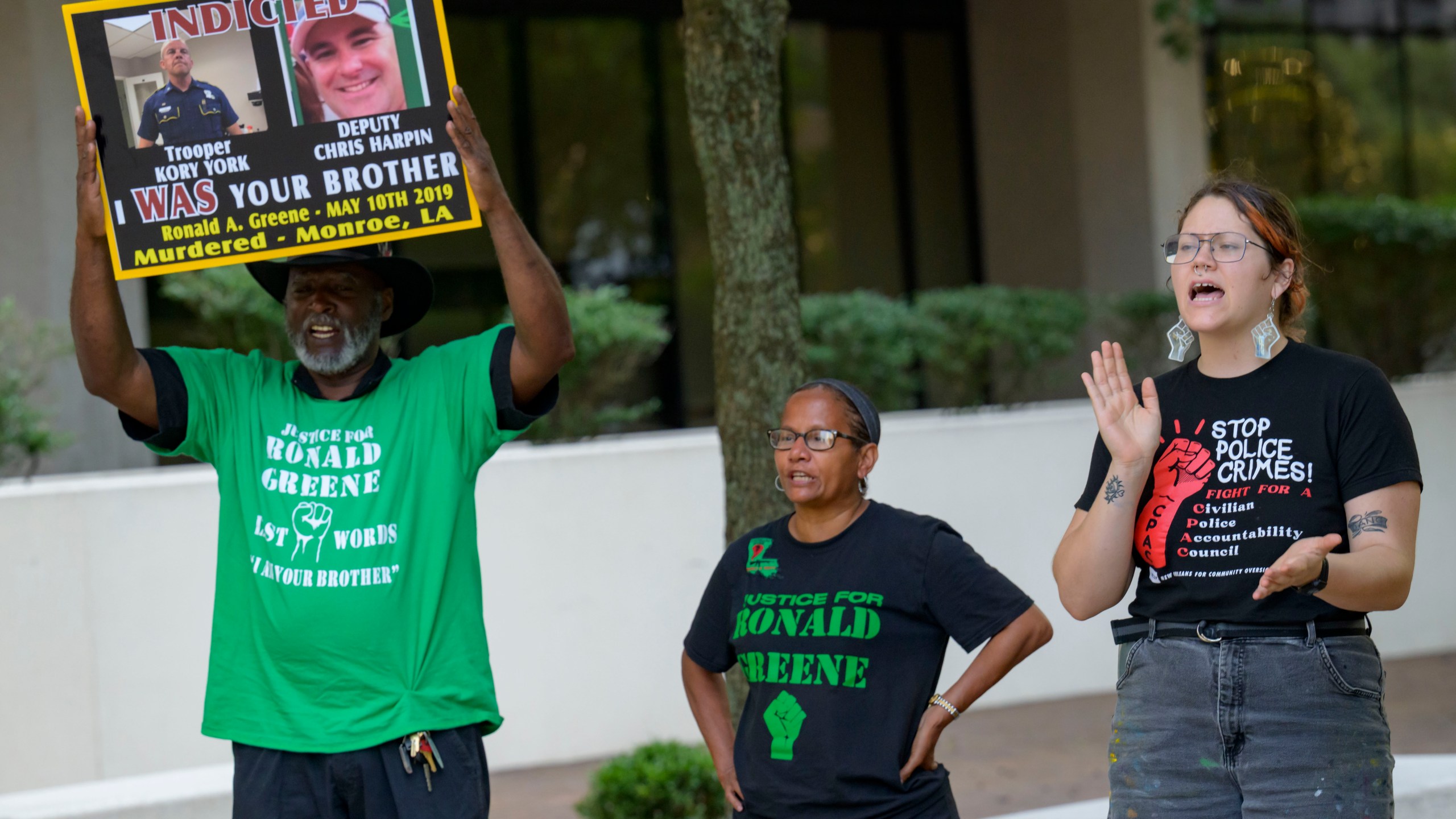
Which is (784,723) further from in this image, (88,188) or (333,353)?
(88,188)

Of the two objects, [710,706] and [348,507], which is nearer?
[348,507]

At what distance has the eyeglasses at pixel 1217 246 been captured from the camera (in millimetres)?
2602

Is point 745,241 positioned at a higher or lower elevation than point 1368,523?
higher

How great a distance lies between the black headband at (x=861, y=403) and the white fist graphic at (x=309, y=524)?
101 centimetres

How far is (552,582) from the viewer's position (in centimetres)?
655

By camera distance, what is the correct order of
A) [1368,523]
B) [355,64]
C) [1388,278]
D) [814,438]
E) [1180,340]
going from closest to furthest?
[1368,523] < [1180,340] < [814,438] < [355,64] < [1388,278]

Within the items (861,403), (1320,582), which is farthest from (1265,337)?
(861,403)

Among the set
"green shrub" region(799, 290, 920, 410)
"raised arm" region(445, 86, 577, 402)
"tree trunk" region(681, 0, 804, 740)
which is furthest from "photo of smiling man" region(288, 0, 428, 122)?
"green shrub" region(799, 290, 920, 410)

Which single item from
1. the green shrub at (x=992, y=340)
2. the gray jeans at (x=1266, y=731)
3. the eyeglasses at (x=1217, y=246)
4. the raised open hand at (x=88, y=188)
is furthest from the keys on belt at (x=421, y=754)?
the green shrub at (x=992, y=340)

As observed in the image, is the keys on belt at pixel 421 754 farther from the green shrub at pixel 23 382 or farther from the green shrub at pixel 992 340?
the green shrub at pixel 992 340

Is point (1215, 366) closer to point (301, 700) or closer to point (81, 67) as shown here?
point (301, 700)

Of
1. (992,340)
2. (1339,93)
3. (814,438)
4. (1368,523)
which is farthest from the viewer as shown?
(1339,93)

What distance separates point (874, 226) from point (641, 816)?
7.68 meters

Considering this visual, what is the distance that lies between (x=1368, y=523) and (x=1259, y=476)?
192mm
